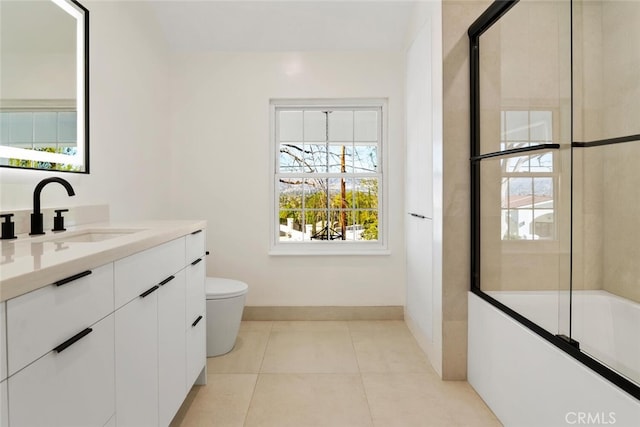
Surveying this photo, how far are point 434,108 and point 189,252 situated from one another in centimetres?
168

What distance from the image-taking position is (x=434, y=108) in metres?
2.35

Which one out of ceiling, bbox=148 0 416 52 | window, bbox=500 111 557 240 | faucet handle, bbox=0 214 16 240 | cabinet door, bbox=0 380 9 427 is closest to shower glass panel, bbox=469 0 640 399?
window, bbox=500 111 557 240

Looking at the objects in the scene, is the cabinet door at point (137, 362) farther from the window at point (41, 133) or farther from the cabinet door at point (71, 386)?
the window at point (41, 133)

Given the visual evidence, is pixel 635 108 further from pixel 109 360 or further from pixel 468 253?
pixel 109 360

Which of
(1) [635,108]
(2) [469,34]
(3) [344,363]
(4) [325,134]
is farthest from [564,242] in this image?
(4) [325,134]

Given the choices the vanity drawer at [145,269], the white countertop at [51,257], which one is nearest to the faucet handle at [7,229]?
the white countertop at [51,257]

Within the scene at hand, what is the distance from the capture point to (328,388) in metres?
2.16

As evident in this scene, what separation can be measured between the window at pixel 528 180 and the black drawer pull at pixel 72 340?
184 cm

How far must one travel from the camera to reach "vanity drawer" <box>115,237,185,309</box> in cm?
120

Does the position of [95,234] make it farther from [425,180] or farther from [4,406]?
[425,180]

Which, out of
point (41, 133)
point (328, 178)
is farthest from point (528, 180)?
point (41, 133)

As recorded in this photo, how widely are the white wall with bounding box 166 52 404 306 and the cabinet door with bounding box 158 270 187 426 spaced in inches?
61.2

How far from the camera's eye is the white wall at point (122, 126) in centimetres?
197
